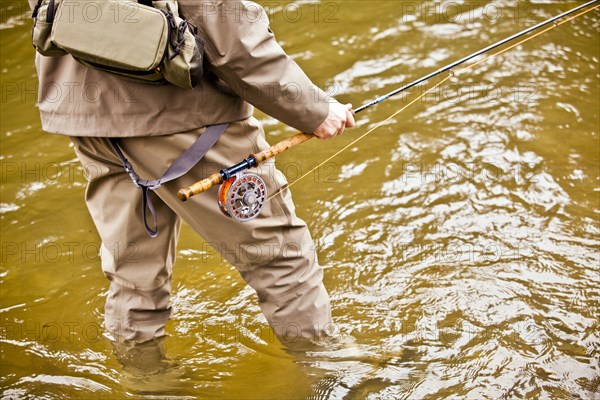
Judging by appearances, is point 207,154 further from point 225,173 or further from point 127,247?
point 127,247

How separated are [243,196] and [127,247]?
1.61 feet

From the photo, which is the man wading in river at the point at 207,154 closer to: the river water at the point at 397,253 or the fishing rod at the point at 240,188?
the fishing rod at the point at 240,188

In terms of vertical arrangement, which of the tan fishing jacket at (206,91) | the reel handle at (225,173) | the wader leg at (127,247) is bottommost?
the wader leg at (127,247)

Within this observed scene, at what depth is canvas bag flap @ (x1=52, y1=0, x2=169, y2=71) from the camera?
6.64ft

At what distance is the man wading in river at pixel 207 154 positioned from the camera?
2.16 metres

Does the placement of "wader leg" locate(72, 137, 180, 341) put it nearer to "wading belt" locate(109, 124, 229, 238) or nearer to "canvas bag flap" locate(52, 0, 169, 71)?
"wading belt" locate(109, 124, 229, 238)

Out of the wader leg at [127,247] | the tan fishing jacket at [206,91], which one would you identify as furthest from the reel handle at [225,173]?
the wader leg at [127,247]

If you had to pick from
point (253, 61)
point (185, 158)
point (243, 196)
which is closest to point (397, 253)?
point (243, 196)

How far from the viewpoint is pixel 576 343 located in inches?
114

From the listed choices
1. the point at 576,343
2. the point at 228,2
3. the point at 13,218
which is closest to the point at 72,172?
the point at 13,218

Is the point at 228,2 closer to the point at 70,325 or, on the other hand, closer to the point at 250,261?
the point at 250,261

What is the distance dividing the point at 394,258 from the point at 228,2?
→ 1767 millimetres

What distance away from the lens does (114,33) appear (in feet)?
6.73

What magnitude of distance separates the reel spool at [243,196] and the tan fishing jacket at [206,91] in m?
0.19
